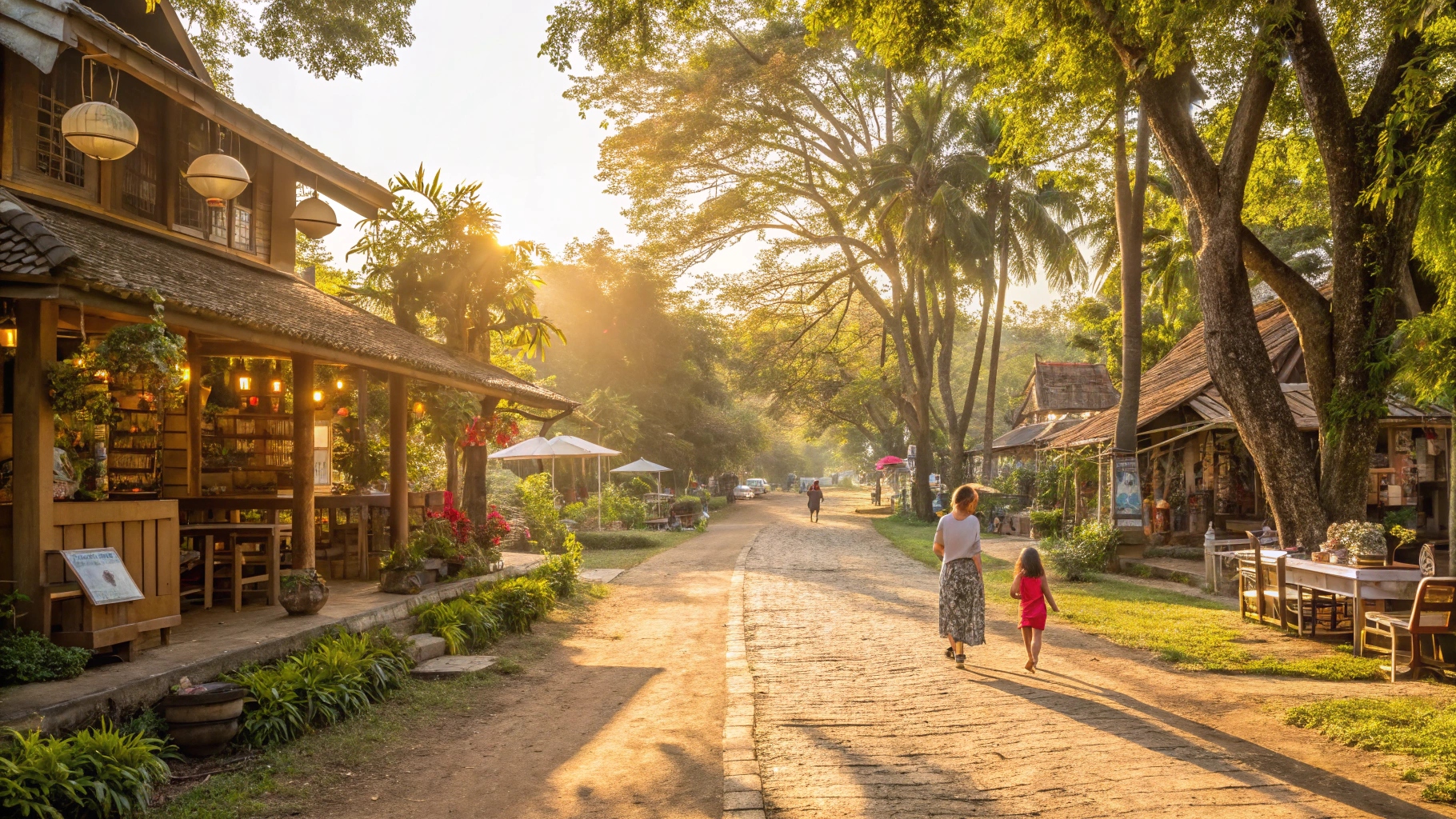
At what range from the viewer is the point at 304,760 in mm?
5938

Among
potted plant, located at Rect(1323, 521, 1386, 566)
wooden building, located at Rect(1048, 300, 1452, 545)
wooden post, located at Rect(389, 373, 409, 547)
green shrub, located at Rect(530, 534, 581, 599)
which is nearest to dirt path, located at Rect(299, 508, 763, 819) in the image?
green shrub, located at Rect(530, 534, 581, 599)

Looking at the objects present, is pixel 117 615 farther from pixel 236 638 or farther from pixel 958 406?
pixel 958 406

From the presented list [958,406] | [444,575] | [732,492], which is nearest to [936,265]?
[444,575]

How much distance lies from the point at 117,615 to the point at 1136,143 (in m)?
16.6

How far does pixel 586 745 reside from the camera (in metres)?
6.64

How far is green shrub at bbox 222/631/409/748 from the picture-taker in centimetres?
627

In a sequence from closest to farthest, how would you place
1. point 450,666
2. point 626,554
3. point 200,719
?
point 200,719
point 450,666
point 626,554

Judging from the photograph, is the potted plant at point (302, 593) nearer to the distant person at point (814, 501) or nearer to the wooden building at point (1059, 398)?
the distant person at point (814, 501)

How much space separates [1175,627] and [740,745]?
256 inches

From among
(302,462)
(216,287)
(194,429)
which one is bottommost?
(302,462)

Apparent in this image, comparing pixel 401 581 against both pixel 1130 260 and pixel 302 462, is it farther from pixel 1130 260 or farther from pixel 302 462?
pixel 1130 260

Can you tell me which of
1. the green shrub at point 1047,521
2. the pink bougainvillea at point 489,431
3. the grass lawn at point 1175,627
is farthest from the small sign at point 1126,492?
the pink bougainvillea at point 489,431

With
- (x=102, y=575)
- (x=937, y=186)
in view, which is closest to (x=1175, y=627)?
(x=102, y=575)

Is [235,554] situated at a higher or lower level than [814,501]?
higher
